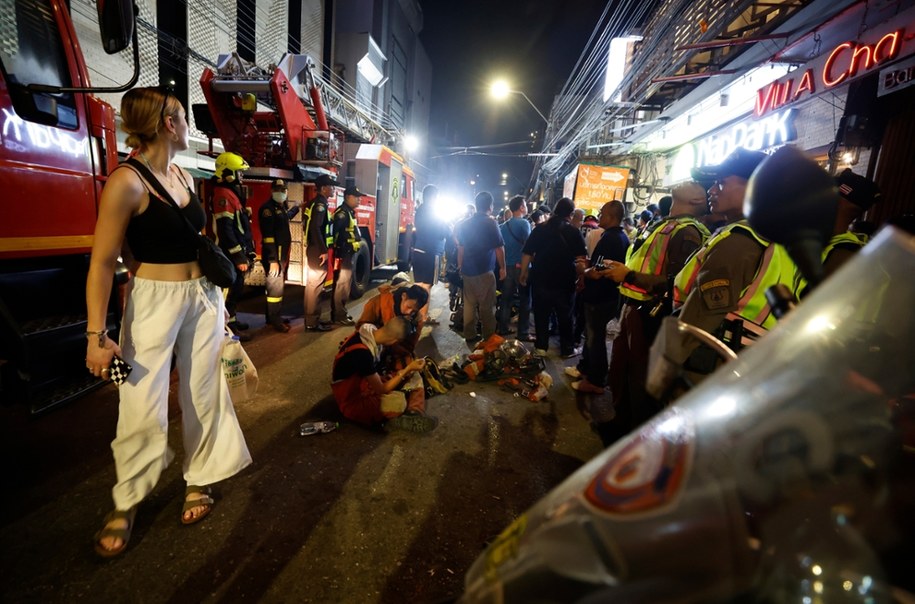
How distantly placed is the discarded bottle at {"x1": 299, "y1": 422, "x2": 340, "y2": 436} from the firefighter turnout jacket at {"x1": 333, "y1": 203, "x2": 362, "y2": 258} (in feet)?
10.1

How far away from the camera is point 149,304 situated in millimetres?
1819

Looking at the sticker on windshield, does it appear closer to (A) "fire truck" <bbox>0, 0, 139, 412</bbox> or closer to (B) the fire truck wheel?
(A) "fire truck" <bbox>0, 0, 139, 412</bbox>

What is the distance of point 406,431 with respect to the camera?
10.5ft

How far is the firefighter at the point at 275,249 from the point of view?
5.30 m

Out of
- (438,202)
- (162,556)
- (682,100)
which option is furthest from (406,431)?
(682,100)

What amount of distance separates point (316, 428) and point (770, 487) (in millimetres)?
2959

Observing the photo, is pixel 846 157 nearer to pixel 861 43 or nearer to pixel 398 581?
pixel 861 43

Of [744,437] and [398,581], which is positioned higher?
[744,437]

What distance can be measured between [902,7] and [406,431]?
654 centimetres

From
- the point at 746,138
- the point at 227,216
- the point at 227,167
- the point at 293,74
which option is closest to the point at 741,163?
the point at 227,216

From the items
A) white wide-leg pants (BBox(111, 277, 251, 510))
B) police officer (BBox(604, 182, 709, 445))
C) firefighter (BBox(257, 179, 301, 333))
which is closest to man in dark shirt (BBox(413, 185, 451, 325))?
firefighter (BBox(257, 179, 301, 333))

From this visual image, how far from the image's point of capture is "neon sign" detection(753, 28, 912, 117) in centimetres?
430

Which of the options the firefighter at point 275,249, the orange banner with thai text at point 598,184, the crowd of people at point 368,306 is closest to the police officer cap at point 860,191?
the crowd of people at point 368,306

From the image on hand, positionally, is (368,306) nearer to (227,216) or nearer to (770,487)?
(227,216)
